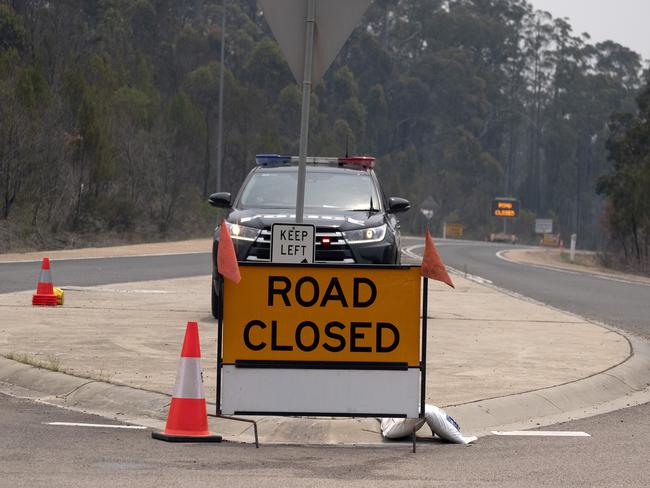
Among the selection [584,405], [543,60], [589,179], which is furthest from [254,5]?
[584,405]

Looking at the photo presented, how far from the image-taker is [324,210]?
14.1 m

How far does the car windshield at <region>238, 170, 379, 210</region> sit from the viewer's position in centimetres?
1448

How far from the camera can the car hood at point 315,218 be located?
44.5 feet

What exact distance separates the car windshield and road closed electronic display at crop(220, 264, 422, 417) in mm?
6502

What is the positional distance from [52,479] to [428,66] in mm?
100861

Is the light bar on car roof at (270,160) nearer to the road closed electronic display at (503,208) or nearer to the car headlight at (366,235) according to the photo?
the car headlight at (366,235)

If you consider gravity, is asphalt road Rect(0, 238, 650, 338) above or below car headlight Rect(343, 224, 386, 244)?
below

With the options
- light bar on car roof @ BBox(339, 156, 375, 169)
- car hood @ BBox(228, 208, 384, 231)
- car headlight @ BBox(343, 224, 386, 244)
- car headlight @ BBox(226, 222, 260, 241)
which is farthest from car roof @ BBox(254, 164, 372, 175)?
car headlight @ BBox(226, 222, 260, 241)

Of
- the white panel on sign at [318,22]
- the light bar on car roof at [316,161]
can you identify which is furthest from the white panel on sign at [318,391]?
the light bar on car roof at [316,161]

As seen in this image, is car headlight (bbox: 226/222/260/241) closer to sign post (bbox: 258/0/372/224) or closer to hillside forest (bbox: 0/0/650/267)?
sign post (bbox: 258/0/372/224)

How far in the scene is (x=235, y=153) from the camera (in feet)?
221

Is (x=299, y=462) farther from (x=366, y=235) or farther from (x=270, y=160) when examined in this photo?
(x=270, y=160)

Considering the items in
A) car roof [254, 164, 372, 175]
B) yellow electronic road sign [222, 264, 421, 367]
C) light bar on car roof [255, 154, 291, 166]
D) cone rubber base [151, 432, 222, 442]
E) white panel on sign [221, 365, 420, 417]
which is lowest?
cone rubber base [151, 432, 222, 442]

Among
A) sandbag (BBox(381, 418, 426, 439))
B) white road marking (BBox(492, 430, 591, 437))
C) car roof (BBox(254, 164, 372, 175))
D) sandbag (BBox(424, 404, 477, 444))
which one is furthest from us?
car roof (BBox(254, 164, 372, 175))
